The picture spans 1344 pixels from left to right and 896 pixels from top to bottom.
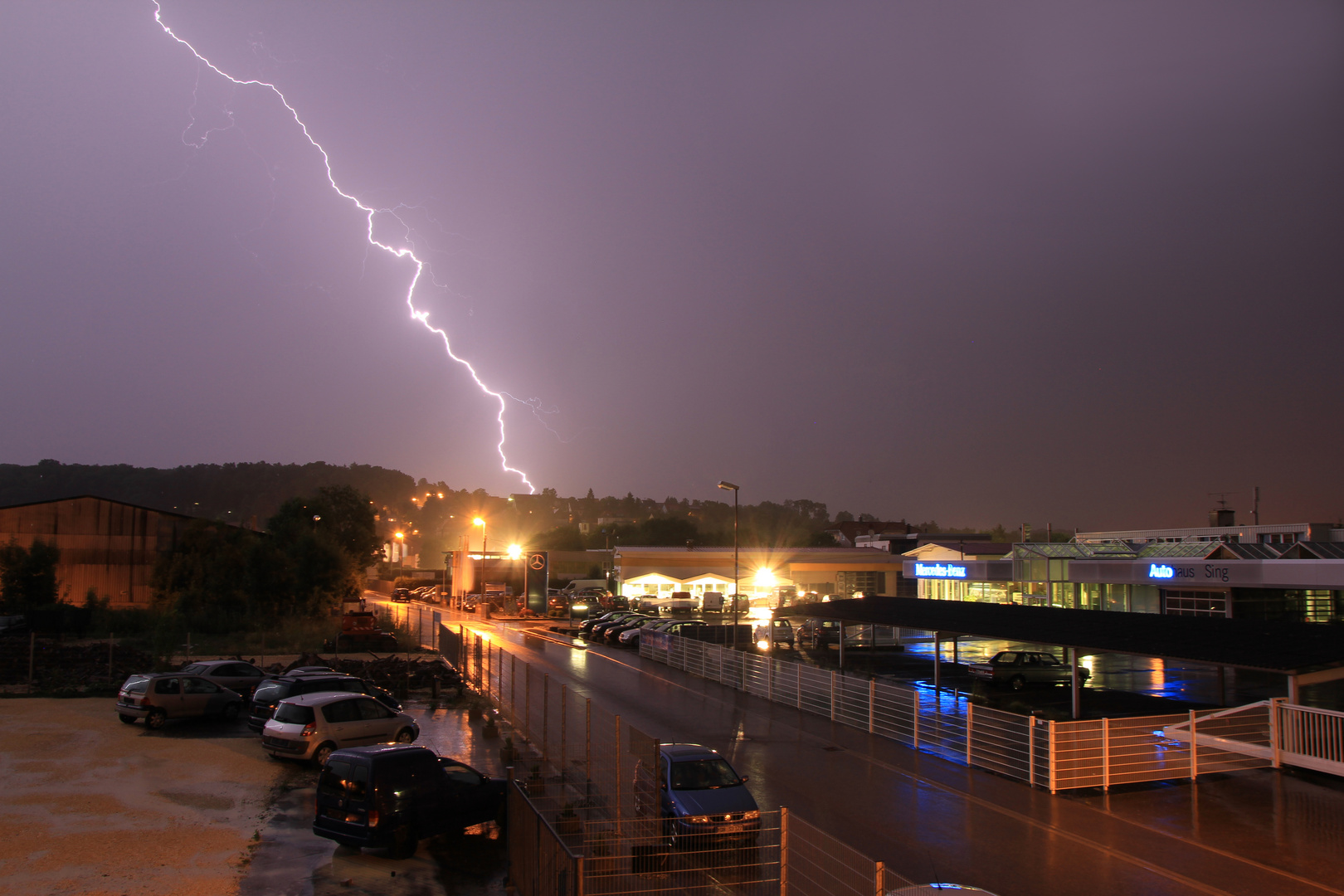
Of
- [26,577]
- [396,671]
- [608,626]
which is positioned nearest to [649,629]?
[608,626]

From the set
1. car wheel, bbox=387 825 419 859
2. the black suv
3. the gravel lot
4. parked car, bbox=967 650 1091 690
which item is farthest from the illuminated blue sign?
car wheel, bbox=387 825 419 859

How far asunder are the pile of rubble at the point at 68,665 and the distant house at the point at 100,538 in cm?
1767

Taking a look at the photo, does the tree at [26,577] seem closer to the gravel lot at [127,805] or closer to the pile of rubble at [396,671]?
the pile of rubble at [396,671]

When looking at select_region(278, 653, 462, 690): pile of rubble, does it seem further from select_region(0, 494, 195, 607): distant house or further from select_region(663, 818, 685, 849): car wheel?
select_region(0, 494, 195, 607): distant house

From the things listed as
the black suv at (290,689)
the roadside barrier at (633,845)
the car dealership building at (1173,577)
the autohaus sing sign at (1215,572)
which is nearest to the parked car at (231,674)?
the black suv at (290,689)

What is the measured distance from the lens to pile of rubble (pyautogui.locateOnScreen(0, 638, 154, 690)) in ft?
91.7

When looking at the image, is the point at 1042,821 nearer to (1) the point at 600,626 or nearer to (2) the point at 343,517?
(1) the point at 600,626

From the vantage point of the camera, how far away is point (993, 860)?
38.9 feet

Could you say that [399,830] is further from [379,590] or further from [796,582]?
[379,590]

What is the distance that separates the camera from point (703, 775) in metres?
12.9

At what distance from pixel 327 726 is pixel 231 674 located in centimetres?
955

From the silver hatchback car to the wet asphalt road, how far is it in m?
6.28

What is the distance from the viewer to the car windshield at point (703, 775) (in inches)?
499

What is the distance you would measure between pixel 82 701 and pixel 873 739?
22702 millimetres
